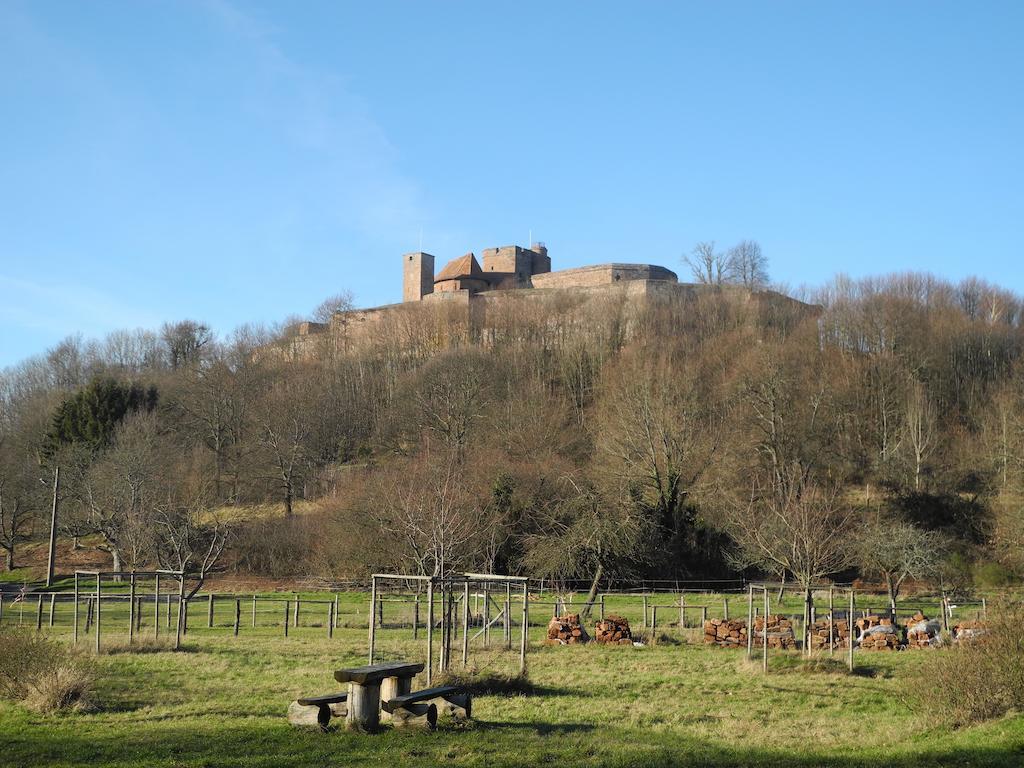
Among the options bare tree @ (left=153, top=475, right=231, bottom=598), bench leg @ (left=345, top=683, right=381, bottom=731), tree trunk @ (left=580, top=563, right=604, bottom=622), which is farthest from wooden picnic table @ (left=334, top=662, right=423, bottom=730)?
tree trunk @ (left=580, top=563, right=604, bottom=622)

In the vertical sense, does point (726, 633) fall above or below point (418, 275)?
below

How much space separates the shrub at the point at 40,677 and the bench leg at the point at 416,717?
3983 millimetres

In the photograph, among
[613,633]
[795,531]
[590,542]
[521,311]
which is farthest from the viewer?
[521,311]

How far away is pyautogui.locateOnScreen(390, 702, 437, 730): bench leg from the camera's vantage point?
1081 centimetres

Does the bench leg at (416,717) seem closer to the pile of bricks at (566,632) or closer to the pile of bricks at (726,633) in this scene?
the pile of bricks at (566,632)

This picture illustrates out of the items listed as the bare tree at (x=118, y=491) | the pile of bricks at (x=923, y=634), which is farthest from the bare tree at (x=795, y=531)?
the bare tree at (x=118, y=491)

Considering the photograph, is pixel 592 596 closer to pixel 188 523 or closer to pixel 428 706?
pixel 188 523

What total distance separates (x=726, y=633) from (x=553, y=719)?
1089 centimetres

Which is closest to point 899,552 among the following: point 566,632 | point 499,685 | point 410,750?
point 566,632

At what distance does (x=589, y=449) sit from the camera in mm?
52250

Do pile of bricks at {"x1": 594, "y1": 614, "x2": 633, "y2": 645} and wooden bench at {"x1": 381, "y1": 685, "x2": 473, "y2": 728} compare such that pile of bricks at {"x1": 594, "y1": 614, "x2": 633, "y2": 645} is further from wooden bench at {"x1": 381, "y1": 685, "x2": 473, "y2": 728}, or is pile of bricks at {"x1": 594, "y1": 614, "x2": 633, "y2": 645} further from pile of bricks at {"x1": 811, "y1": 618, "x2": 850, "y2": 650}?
wooden bench at {"x1": 381, "y1": 685, "x2": 473, "y2": 728}

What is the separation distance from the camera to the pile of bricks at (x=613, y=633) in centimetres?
2153

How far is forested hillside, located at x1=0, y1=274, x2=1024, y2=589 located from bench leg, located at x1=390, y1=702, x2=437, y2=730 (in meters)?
12.6

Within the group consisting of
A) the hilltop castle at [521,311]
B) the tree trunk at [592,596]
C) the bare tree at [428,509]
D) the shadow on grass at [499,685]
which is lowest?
the tree trunk at [592,596]
